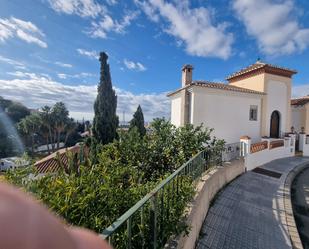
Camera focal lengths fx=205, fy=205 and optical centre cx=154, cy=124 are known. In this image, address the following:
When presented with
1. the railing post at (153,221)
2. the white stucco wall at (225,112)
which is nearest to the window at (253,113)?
the white stucco wall at (225,112)

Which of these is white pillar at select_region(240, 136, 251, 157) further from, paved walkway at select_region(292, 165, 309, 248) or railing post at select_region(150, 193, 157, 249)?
railing post at select_region(150, 193, 157, 249)

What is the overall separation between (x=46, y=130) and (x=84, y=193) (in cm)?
3307

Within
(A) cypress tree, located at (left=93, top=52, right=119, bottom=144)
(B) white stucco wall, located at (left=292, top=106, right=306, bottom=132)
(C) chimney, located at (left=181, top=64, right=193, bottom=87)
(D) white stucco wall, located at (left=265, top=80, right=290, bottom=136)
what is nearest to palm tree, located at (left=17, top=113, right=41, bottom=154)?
(A) cypress tree, located at (left=93, top=52, right=119, bottom=144)

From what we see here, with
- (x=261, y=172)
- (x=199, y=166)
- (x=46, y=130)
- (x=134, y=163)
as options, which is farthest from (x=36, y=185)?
(x=46, y=130)

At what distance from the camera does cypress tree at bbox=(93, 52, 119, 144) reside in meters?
14.8

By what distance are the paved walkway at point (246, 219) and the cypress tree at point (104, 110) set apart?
9.50 m

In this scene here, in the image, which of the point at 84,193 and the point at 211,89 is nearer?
the point at 84,193

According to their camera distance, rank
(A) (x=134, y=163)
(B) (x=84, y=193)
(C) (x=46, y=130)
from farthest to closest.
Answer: (C) (x=46, y=130) → (A) (x=134, y=163) → (B) (x=84, y=193)

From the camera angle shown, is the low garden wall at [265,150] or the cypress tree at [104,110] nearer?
the low garden wall at [265,150]

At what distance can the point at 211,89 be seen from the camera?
12.8 meters

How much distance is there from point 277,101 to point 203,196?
15.0 meters

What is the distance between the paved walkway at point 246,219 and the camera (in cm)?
422

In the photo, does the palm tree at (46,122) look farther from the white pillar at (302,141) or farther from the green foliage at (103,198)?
the white pillar at (302,141)

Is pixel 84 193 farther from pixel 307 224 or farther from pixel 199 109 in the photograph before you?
pixel 199 109
